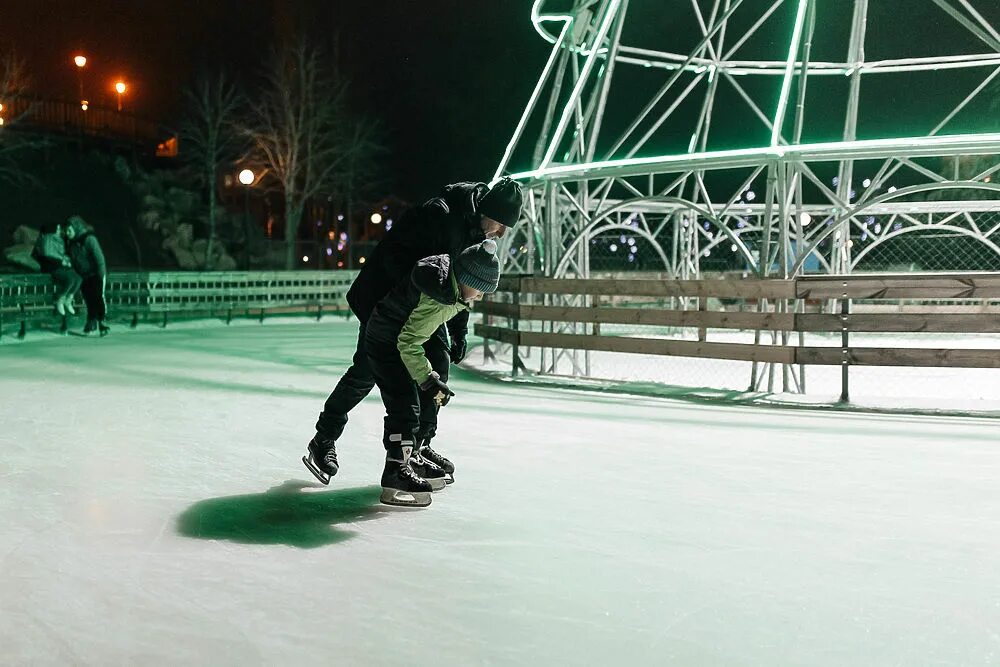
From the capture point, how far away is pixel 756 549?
4105mm

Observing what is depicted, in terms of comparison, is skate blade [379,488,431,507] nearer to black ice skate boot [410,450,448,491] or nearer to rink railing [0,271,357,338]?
black ice skate boot [410,450,448,491]

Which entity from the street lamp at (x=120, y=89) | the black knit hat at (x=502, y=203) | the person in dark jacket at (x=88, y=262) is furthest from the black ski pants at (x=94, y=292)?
the street lamp at (x=120, y=89)

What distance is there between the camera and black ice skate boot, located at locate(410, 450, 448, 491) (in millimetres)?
5148

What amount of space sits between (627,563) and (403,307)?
1657 millimetres

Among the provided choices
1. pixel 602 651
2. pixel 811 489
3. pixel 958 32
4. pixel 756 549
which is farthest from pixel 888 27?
pixel 602 651

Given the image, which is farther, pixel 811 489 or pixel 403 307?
pixel 811 489

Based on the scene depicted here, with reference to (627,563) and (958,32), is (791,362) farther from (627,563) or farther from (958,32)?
(958,32)

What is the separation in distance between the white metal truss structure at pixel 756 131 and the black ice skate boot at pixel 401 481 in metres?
5.33

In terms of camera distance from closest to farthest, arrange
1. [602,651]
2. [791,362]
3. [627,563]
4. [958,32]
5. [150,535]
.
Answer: [602,651]
[627,563]
[150,535]
[791,362]
[958,32]

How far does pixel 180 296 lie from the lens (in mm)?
20703

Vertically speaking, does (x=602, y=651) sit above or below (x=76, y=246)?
below

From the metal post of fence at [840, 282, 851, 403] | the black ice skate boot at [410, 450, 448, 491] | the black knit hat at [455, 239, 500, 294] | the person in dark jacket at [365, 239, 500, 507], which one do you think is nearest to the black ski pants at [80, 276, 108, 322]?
the metal post of fence at [840, 282, 851, 403]

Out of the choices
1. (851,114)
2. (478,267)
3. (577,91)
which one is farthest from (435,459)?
(851,114)

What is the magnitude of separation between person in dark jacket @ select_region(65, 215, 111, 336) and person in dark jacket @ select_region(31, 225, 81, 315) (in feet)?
1.11
